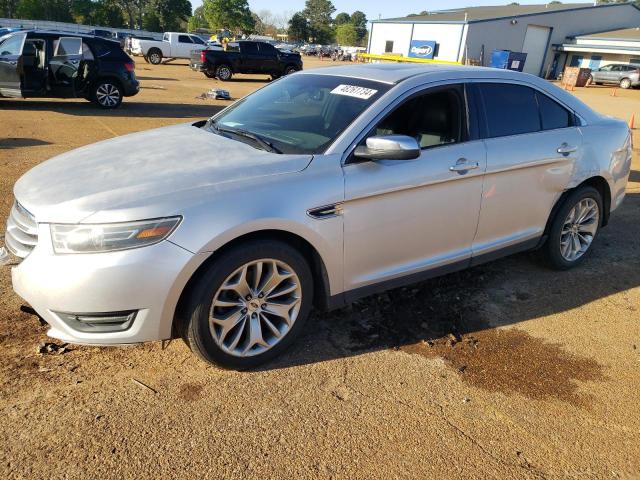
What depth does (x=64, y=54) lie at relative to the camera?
1202cm

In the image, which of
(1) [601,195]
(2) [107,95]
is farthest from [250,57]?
(1) [601,195]

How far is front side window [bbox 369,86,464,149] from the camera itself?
359 cm

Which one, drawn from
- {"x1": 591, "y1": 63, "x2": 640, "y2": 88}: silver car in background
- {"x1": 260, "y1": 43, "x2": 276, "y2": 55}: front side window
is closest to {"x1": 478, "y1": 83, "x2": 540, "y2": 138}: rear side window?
{"x1": 260, "y1": 43, "x2": 276, "y2": 55}: front side window

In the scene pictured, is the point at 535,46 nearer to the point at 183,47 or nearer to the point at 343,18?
the point at 183,47

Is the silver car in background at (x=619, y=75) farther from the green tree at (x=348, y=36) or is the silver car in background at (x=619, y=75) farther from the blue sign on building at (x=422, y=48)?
the green tree at (x=348, y=36)

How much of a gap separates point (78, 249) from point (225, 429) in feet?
3.75

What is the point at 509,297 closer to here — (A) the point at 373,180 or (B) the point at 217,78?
(A) the point at 373,180

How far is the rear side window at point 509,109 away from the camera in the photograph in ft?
12.7

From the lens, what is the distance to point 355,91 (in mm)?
3562

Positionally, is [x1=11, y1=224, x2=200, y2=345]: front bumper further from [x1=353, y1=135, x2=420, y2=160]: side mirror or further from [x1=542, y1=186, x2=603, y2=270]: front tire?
[x1=542, y1=186, x2=603, y2=270]: front tire

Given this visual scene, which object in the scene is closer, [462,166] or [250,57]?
[462,166]

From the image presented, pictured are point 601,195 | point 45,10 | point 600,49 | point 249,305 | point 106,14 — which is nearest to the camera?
point 249,305

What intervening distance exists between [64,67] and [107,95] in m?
1.17

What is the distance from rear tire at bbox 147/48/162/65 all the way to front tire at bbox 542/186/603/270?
3271 cm
